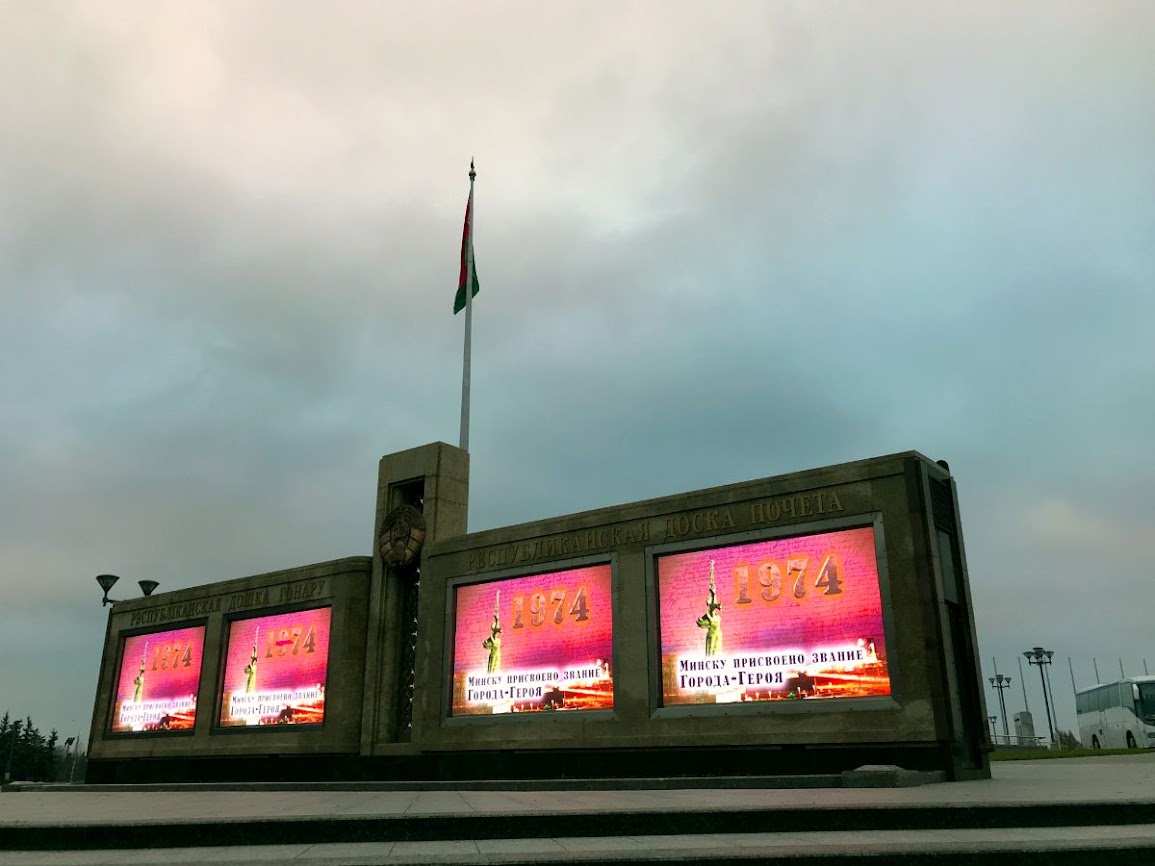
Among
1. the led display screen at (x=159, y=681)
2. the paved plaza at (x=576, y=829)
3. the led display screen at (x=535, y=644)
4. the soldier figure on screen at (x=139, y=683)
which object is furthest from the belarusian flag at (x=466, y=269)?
the paved plaza at (x=576, y=829)

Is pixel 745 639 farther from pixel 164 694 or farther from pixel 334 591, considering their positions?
pixel 164 694

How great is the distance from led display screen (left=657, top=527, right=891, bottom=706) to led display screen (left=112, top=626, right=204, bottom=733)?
20.4 metres

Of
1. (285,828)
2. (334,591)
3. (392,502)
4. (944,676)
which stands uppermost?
(392,502)

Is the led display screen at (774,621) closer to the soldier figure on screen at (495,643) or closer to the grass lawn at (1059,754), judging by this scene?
the soldier figure on screen at (495,643)

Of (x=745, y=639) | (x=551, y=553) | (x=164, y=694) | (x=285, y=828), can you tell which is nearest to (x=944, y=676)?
(x=745, y=639)

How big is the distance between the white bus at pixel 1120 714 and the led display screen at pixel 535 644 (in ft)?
112

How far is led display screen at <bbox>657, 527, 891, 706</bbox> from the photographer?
1864 cm

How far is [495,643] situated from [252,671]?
37.3 ft

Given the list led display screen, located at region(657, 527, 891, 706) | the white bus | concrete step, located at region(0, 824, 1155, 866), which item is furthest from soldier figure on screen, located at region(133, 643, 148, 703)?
the white bus

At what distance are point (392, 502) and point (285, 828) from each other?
776 inches

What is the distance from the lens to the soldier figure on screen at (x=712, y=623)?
2055 cm

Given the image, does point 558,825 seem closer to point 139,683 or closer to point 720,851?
point 720,851

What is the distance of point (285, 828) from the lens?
963 centimetres

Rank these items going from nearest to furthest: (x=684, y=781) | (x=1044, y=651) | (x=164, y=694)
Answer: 1. (x=684, y=781)
2. (x=164, y=694)
3. (x=1044, y=651)
